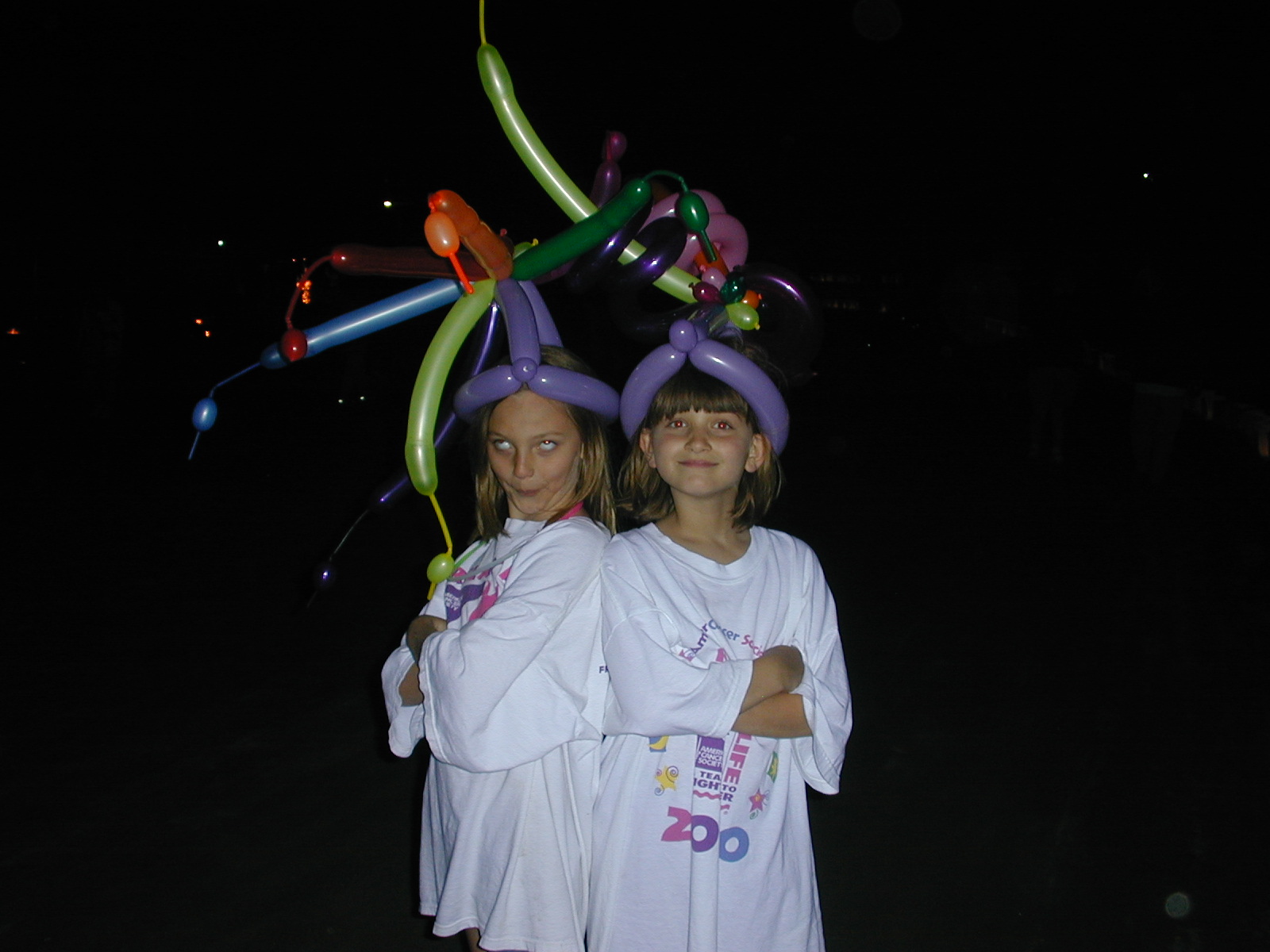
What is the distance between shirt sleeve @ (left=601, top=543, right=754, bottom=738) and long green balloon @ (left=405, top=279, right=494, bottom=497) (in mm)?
469

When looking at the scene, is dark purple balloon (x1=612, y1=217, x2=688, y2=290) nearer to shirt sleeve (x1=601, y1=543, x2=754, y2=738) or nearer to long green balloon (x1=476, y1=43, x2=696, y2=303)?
long green balloon (x1=476, y1=43, x2=696, y2=303)

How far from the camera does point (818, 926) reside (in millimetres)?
1994

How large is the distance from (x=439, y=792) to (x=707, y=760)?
1.85ft

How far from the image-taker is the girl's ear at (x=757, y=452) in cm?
207

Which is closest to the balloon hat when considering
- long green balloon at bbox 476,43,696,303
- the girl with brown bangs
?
the girl with brown bangs

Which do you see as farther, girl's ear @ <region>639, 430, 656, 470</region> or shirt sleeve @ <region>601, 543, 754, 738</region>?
girl's ear @ <region>639, 430, 656, 470</region>

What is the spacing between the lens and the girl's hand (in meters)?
2.02

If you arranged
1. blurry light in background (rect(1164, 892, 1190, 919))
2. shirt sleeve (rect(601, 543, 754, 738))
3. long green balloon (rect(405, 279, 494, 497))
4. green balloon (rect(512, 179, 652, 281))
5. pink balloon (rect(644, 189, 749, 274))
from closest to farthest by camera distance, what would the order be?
1. shirt sleeve (rect(601, 543, 754, 738))
2. green balloon (rect(512, 179, 652, 281))
3. long green balloon (rect(405, 279, 494, 497))
4. pink balloon (rect(644, 189, 749, 274))
5. blurry light in background (rect(1164, 892, 1190, 919))

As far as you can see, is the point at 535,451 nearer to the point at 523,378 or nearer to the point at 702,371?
the point at 523,378

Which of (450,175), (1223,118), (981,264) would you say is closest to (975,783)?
(450,175)

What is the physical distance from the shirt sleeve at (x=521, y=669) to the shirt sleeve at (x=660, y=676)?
80 millimetres

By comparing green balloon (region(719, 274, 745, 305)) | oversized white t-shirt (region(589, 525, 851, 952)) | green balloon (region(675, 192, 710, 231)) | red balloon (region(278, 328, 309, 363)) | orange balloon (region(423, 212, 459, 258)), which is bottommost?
oversized white t-shirt (region(589, 525, 851, 952))

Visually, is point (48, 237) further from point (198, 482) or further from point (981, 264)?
point (981, 264)

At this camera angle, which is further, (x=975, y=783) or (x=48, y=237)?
(x=48, y=237)
